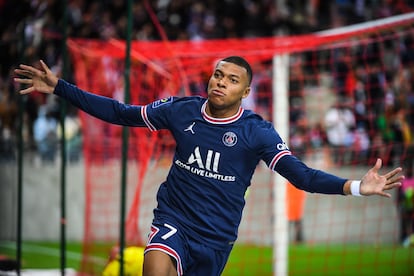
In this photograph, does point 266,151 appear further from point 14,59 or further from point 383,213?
point 383,213

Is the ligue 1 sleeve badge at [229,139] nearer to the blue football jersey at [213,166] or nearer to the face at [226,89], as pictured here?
the blue football jersey at [213,166]

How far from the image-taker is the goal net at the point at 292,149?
10234 millimetres

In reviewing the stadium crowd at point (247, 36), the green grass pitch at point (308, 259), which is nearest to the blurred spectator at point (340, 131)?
the stadium crowd at point (247, 36)

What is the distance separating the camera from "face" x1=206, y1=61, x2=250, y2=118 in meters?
5.23

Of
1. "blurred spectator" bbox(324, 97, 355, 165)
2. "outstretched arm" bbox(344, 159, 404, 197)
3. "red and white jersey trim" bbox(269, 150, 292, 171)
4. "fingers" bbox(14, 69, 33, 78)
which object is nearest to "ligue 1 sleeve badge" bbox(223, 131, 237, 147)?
"red and white jersey trim" bbox(269, 150, 292, 171)

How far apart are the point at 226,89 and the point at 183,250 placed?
43.3 inches

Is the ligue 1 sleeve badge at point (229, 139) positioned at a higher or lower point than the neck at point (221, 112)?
lower

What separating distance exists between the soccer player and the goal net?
3987 mm

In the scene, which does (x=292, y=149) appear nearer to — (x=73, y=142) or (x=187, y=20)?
(x=73, y=142)

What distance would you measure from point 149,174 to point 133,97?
4.02ft

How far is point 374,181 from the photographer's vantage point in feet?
15.4

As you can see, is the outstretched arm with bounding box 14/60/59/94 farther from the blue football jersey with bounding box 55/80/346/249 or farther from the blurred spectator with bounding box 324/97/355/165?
the blurred spectator with bounding box 324/97/355/165

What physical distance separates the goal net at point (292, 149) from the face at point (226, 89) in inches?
158

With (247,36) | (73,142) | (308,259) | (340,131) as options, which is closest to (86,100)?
(308,259)
